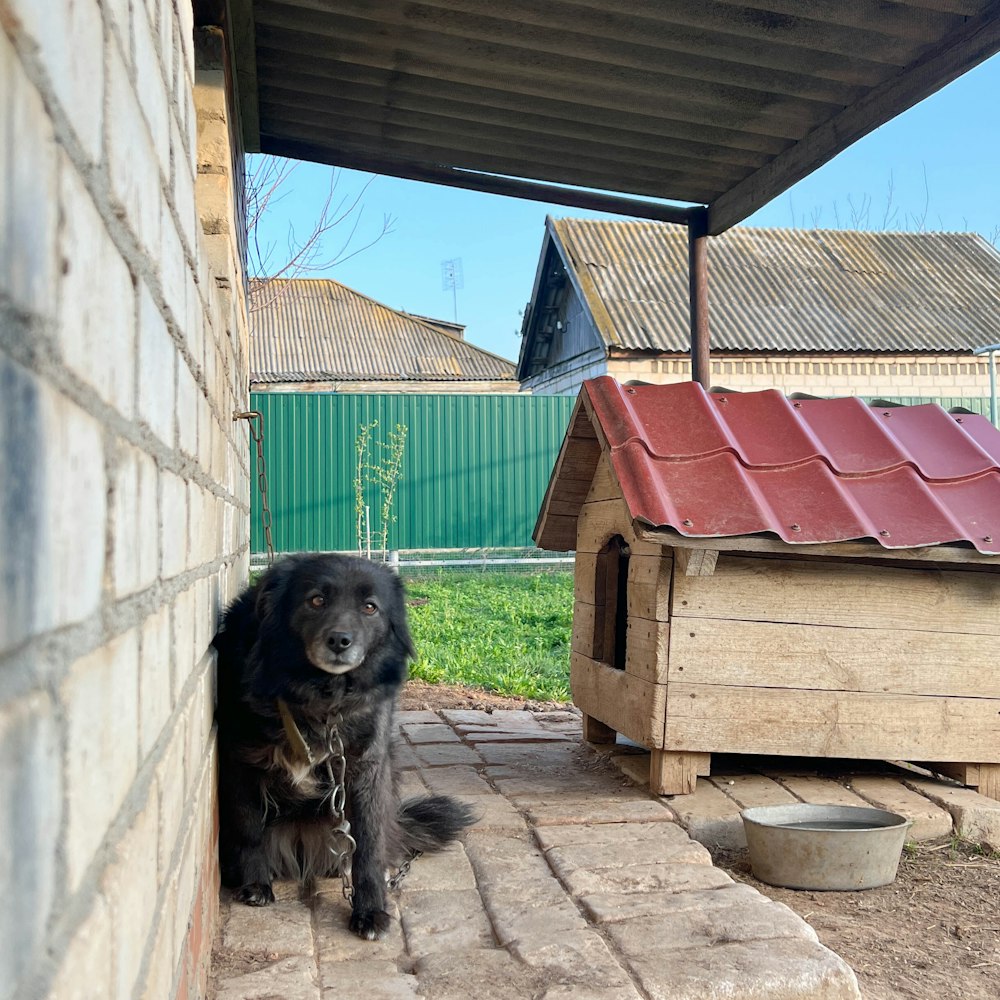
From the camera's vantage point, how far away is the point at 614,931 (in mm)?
2797

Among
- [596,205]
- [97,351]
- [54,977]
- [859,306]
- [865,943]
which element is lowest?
[865,943]

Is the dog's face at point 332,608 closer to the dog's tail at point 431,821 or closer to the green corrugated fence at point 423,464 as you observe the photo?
the dog's tail at point 431,821

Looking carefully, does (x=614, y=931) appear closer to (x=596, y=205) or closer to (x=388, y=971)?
(x=388, y=971)

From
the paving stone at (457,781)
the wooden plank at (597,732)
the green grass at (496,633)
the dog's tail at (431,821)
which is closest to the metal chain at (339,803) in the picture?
the dog's tail at (431,821)

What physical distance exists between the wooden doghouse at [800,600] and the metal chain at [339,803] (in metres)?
1.42

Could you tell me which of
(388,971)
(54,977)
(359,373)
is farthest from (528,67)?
(359,373)

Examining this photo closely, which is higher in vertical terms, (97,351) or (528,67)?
(528,67)

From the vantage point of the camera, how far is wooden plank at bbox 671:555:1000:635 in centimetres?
411

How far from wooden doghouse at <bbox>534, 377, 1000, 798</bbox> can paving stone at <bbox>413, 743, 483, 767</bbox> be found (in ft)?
2.48

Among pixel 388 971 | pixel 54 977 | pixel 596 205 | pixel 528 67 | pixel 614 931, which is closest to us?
pixel 54 977

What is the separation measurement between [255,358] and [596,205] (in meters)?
23.6

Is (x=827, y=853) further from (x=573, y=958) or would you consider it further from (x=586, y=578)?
(x=586, y=578)

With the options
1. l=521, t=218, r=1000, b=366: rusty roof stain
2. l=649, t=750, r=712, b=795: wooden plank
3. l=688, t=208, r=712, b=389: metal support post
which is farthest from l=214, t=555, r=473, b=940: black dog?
l=521, t=218, r=1000, b=366: rusty roof stain

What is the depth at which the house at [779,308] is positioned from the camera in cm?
1830
